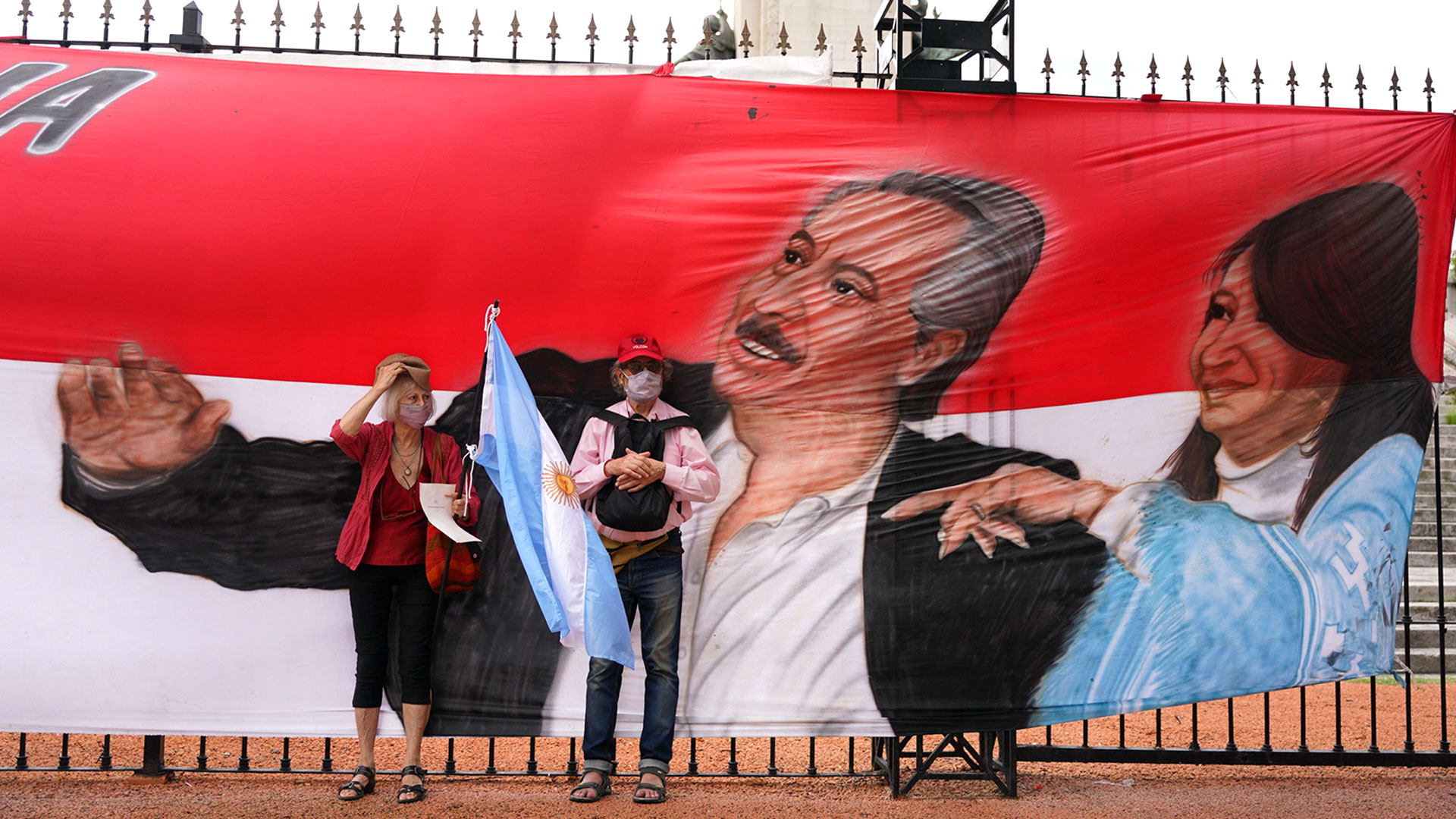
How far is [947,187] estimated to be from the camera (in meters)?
4.94

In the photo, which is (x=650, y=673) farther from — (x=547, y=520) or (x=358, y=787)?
(x=358, y=787)

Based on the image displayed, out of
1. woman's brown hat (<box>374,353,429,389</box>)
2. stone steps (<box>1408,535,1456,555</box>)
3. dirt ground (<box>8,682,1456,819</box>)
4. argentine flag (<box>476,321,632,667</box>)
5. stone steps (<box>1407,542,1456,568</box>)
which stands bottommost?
dirt ground (<box>8,682,1456,819</box>)

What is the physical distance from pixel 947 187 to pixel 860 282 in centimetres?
58

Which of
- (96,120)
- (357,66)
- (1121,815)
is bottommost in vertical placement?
(1121,815)

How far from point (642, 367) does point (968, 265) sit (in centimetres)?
148

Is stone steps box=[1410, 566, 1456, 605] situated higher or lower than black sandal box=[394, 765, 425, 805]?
higher

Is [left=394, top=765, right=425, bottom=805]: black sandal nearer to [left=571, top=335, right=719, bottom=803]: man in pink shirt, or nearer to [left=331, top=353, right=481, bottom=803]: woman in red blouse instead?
[left=331, top=353, right=481, bottom=803]: woman in red blouse

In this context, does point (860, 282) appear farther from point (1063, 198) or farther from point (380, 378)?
point (380, 378)

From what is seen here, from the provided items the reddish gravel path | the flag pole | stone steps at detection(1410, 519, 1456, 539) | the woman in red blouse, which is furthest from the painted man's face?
stone steps at detection(1410, 519, 1456, 539)

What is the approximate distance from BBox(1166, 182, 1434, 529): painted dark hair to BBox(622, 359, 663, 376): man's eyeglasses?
2.47 metres

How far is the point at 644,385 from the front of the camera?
454cm

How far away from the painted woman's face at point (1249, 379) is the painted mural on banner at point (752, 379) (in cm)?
2

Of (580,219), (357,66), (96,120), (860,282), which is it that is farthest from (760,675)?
(96,120)

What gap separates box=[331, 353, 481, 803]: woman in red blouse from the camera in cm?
446
